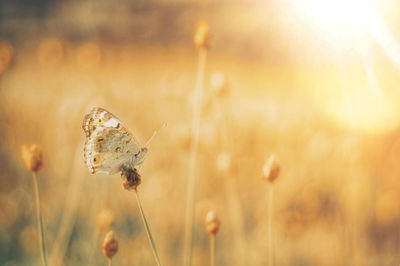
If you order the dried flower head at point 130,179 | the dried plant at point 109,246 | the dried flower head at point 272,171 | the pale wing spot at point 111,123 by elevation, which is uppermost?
the pale wing spot at point 111,123

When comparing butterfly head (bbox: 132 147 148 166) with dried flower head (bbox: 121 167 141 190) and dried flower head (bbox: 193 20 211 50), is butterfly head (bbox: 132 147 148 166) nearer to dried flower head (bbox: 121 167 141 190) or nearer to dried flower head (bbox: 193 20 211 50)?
dried flower head (bbox: 121 167 141 190)

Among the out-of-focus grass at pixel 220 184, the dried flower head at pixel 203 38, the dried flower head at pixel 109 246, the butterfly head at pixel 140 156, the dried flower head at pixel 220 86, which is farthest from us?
the out-of-focus grass at pixel 220 184

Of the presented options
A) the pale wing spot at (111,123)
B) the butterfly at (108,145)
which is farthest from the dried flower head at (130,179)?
the pale wing spot at (111,123)

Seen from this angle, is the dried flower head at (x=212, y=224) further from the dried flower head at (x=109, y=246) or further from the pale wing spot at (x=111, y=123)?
the pale wing spot at (x=111, y=123)

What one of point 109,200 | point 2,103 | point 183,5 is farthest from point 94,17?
point 109,200

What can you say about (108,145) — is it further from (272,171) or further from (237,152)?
(237,152)

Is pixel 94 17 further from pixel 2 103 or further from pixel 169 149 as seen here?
pixel 169 149

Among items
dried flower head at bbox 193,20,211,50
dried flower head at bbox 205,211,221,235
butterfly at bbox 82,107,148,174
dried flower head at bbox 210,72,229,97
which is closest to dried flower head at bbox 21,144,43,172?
butterfly at bbox 82,107,148,174

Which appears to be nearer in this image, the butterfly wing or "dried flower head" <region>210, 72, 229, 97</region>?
the butterfly wing
